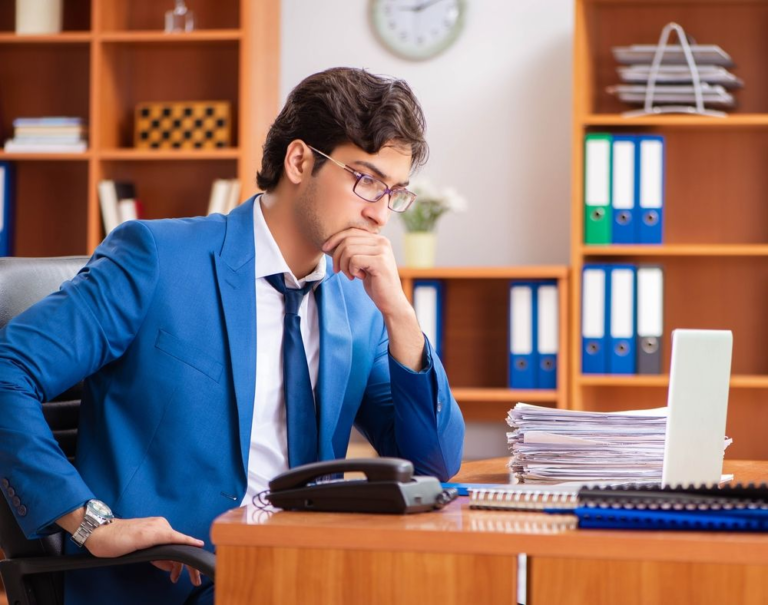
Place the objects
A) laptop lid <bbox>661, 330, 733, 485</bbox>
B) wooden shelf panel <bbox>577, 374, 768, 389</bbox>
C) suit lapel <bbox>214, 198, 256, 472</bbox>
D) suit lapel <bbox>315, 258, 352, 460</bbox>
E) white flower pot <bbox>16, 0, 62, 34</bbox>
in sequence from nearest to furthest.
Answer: laptop lid <bbox>661, 330, 733, 485</bbox> → suit lapel <bbox>214, 198, 256, 472</bbox> → suit lapel <bbox>315, 258, 352, 460</bbox> → wooden shelf panel <bbox>577, 374, 768, 389</bbox> → white flower pot <bbox>16, 0, 62, 34</bbox>

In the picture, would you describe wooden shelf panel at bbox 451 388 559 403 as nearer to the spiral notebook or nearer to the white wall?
the white wall

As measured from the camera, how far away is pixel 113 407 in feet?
4.89

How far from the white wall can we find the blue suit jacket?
1.93 m

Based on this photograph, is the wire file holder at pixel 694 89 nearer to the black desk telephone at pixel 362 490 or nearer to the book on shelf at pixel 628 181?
the book on shelf at pixel 628 181

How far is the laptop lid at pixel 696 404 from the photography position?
43.9 inches

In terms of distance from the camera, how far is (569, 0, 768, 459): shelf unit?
333 cm

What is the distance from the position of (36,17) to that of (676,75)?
209 centimetres

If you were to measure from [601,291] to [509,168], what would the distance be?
0.60 m

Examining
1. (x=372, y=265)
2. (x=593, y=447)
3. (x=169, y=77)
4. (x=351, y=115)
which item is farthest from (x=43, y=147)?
(x=593, y=447)

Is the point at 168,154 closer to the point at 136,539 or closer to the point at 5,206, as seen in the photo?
the point at 5,206

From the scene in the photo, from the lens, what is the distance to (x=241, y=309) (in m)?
1.55

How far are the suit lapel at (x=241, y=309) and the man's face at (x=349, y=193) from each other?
4.4 inches

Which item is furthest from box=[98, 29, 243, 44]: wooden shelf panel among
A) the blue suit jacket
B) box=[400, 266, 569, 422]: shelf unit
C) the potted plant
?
the blue suit jacket

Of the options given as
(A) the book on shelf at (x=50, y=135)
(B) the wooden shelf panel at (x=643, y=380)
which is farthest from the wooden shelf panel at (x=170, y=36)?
(B) the wooden shelf panel at (x=643, y=380)
